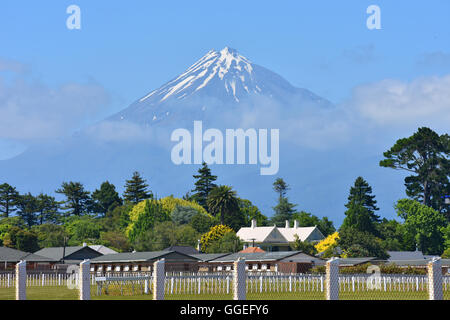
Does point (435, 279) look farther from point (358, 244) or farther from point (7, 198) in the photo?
point (7, 198)

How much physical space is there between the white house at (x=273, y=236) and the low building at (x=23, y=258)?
2080 inches

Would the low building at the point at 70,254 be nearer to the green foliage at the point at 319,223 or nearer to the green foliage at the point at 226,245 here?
Result: the green foliage at the point at 226,245

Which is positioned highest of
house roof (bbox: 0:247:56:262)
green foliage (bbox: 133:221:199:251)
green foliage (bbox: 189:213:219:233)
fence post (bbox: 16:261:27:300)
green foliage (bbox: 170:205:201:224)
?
green foliage (bbox: 170:205:201:224)

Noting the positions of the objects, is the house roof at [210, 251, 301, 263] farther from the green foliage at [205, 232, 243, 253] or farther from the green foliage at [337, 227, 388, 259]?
the green foliage at [205, 232, 243, 253]

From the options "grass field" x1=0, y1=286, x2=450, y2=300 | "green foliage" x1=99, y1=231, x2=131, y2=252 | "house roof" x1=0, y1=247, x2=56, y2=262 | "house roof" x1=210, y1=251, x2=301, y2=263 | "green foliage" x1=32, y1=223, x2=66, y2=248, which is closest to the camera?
"grass field" x1=0, y1=286, x2=450, y2=300

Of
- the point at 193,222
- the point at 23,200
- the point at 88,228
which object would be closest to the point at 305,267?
the point at 193,222

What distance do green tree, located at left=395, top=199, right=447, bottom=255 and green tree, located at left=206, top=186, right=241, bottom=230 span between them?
37.5 meters

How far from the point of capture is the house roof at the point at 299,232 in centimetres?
16012

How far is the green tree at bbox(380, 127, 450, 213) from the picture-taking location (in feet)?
541

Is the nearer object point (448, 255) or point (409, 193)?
point (448, 255)

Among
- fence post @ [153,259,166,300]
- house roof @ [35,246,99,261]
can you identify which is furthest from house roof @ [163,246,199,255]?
fence post @ [153,259,166,300]
